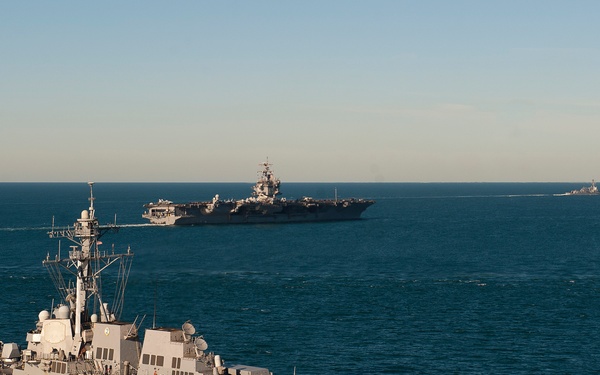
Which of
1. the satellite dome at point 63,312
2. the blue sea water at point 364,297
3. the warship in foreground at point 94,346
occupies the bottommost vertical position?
the blue sea water at point 364,297

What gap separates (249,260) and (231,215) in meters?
59.8

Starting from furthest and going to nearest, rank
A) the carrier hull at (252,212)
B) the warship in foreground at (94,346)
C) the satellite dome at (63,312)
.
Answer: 1. the carrier hull at (252,212)
2. the satellite dome at (63,312)
3. the warship in foreground at (94,346)

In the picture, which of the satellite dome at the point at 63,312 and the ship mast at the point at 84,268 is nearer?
the ship mast at the point at 84,268

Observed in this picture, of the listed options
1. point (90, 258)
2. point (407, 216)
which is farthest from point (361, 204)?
point (90, 258)

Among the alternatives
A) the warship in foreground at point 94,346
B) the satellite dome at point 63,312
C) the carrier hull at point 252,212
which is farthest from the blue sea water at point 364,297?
the carrier hull at point 252,212

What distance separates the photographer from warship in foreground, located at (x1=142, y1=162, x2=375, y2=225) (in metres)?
156

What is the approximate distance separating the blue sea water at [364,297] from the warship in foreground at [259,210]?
18.7m

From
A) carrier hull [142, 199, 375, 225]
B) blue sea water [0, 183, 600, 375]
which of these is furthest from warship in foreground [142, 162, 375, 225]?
blue sea water [0, 183, 600, 375]

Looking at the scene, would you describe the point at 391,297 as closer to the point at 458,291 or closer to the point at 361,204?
the point at 458,291

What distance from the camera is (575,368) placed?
48.0 meters

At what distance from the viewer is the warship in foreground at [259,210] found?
511 feet

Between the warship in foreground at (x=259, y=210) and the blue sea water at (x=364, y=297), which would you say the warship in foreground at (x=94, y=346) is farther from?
the warship in foreground at (x=259, y=210)

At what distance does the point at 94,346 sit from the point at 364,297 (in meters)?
42.3

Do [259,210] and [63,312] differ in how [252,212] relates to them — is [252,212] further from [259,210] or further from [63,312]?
[63,312]
